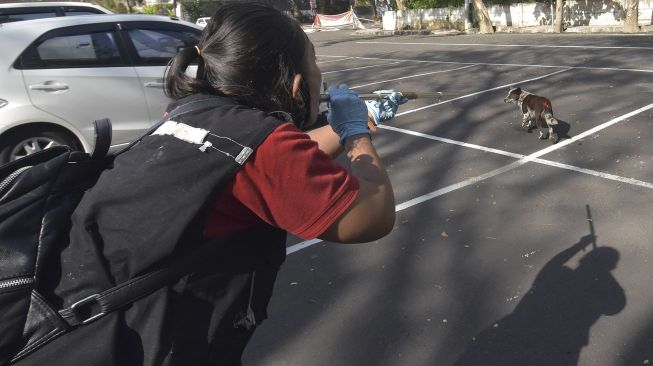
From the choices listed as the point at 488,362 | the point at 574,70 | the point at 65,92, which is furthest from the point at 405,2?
the point at 488,362

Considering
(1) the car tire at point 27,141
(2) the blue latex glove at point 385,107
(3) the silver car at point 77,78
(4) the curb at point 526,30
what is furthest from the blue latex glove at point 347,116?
(4) the curb at point 526,30

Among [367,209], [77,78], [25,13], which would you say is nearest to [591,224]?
[367,209]

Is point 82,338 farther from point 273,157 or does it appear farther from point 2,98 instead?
point 2,98

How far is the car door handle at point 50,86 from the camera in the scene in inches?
204

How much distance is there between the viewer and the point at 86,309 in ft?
3.85

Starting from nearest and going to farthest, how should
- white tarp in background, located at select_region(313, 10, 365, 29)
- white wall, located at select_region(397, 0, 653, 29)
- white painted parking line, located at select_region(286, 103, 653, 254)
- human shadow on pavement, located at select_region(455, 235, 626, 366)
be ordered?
human shadow on pavement, located at select_region(455, 235, 626, 366), white painted parking line, located at select_region(286, 103, 653, 254), white wall, located at select_region(397, 0, 653, 29), white tarp in background, located at select_region(313, 10, 365, 29)

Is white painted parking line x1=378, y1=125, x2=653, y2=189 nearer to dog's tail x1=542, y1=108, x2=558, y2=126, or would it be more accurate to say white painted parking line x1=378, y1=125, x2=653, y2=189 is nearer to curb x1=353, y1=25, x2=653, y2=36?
dog's tail x1=542, y1=108, x2=558, y2=126

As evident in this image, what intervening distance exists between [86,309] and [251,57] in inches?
26.6

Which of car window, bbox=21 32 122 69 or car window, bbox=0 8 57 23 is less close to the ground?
car window, bbox=0 8 57 23

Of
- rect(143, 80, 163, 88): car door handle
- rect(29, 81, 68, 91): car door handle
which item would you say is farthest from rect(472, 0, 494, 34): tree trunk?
rect(29, 81, 68, 91): car door handle

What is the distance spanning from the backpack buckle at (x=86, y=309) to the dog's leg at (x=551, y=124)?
589 cm

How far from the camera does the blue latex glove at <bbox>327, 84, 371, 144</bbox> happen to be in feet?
4.89

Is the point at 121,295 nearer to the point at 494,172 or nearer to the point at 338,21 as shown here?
the point at 494,172

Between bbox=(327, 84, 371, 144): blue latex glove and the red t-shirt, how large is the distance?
28 cm
